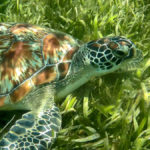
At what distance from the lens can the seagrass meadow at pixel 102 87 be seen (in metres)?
2.08

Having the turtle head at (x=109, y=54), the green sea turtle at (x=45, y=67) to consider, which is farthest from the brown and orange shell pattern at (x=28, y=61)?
the turtle head at (x=109, y=54)

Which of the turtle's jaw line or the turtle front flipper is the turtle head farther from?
the turtle front flipper

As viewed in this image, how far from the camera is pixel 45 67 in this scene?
2.35 metres

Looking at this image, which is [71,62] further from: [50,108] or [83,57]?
[50,108]

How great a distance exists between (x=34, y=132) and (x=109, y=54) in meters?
1.10

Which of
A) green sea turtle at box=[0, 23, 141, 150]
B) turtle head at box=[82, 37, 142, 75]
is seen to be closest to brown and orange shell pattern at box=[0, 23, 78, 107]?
green sea turtle at box=[0, 23, 141, 150]

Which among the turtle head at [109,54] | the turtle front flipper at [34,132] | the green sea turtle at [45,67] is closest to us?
the turtle front flipper at [34,132]

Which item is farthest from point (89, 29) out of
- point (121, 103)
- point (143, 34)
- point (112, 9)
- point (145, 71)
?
point (121, 103)

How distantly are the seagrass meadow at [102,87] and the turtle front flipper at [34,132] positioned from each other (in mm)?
109

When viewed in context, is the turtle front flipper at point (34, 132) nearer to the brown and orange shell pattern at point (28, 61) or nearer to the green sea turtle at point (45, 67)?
the green sea turtle at point (45, 67)

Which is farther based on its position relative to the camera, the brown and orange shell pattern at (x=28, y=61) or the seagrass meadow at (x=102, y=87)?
the brown and orange shell pattern at (x=28, y=61)

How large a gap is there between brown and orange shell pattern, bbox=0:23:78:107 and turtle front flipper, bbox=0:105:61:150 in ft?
0.90

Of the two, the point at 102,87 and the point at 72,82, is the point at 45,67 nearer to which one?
the point at 72,82

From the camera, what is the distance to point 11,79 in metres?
2.32
